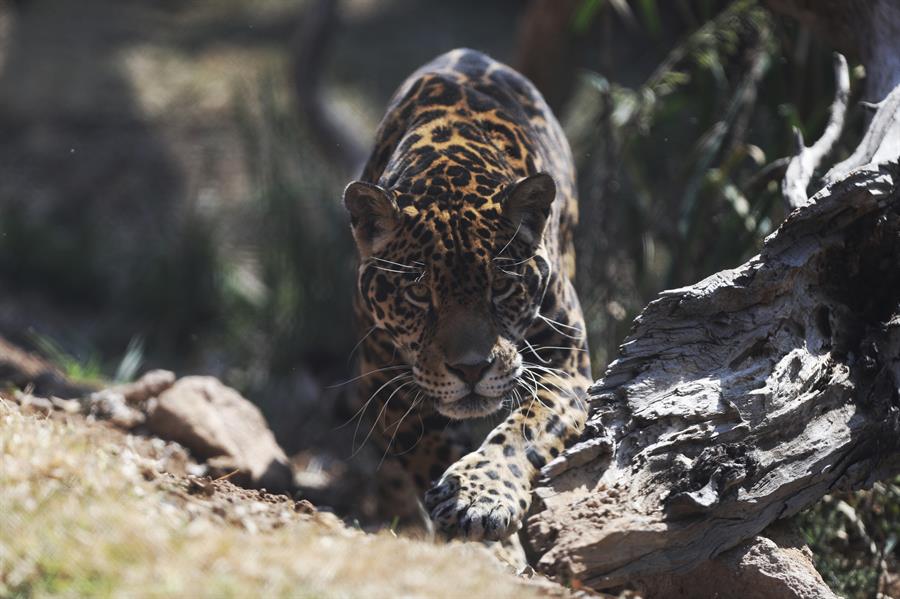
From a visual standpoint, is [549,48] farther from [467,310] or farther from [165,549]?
[165,549]

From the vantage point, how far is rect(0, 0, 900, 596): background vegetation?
856 centimetres

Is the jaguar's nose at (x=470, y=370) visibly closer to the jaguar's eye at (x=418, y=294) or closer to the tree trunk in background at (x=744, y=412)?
the jaguar's eye at (x=418, y=294)

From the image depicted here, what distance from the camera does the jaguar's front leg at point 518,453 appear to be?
178 inches

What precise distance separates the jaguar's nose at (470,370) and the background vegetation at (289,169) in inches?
85.8

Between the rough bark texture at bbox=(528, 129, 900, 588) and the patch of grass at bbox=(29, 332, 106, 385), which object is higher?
the rough bark texture at bbox=(528, 129, 900, 588)

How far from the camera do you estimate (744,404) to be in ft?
15.3

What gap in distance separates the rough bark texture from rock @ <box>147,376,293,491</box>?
8.53 ft

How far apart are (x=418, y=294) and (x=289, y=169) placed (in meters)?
7.67

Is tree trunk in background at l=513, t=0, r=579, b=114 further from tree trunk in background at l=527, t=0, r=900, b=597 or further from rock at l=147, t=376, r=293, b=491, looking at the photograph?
tree trunk in background at l=527, t=0, r=900, b=597

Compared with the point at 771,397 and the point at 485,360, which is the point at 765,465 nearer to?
the point at 771,397

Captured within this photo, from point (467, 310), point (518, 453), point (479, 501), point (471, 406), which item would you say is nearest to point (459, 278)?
point (467, 310)

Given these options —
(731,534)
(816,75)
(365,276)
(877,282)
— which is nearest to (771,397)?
(731,534)

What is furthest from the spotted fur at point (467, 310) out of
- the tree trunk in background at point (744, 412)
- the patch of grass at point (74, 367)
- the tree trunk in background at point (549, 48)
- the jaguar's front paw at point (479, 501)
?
the tree trunk in background at point (549, 48)

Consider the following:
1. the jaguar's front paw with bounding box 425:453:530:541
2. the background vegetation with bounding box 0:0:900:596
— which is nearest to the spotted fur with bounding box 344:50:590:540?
the jaguar's front paw with bounding box 425:453:530:541
